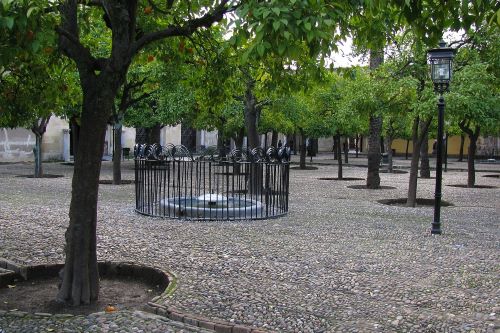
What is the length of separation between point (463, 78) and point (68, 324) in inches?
388

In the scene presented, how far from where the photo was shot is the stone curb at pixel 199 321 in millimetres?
4645

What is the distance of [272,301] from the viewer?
5441mm

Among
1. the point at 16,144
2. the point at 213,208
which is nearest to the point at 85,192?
the point at 213,208

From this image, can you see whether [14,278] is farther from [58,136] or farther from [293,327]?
[58,136]

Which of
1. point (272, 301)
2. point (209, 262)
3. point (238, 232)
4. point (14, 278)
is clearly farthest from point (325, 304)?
point (238, 232)

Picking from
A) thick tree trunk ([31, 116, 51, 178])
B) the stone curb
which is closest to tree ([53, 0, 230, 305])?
the stone curb

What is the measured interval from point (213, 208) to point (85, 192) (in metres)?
5.98

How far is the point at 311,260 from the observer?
289 inches

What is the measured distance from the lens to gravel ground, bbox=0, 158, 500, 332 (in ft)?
16.7

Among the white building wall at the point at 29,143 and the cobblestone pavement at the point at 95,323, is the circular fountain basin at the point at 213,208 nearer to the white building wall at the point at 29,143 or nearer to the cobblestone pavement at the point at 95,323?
the cobblestone pavement at the point at 95,323

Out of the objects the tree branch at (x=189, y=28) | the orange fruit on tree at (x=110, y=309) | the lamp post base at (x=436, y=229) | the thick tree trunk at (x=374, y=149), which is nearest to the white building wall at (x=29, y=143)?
the thick tree trunk at (x=374, y=149)

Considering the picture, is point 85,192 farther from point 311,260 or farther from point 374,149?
point 374,149

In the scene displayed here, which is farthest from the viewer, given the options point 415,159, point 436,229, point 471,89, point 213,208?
point 415,159

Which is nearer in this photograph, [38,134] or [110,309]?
[110,309]
